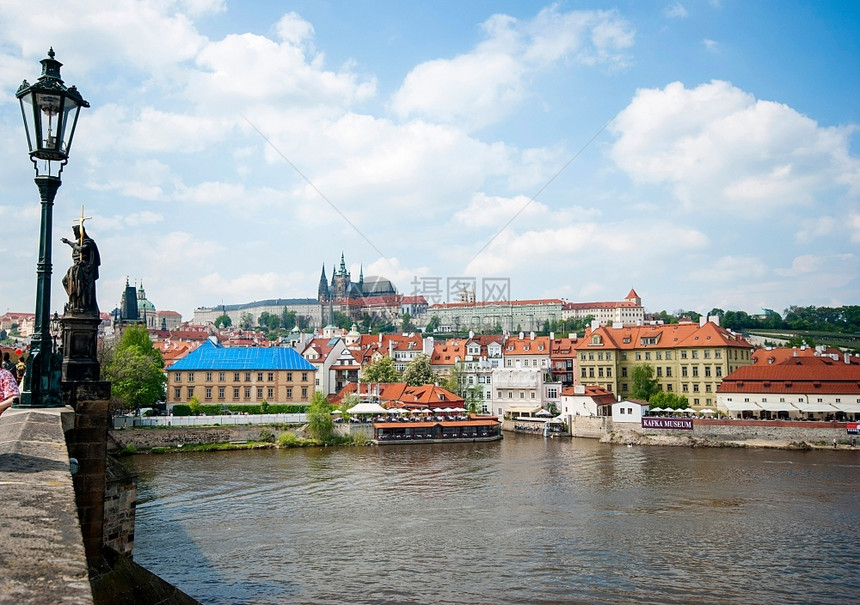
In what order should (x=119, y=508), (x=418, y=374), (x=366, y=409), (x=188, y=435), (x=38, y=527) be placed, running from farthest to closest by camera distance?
(x=418, y=374) → (x=366, y=409) → (x=188, y=435) → (x=119, y=508) → (x=38, y=527)

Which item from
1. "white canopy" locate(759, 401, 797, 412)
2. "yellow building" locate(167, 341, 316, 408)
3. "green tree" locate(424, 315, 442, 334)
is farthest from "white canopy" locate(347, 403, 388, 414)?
"green tree" locate(424, 315, 442, 334)

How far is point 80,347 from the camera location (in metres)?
10.1

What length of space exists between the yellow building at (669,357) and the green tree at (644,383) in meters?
1.29

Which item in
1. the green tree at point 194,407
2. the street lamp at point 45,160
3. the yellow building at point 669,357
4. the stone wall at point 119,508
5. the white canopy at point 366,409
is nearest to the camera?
the street lamp at point 45,160

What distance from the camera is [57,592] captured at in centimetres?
337

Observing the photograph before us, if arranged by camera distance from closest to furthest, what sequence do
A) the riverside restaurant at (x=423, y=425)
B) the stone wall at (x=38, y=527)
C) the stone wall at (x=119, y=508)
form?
1. the stone wall at (x=38, y=527)
2. the stone wall at (x=119, y=508)
3. the riverside restaurant at (x=423, y=425)

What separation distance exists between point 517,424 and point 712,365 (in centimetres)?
1789

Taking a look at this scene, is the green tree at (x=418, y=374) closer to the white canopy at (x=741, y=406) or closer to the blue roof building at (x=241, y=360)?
the blue roof building at (x=241, y=360)

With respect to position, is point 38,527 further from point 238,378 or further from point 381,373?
point 381,373

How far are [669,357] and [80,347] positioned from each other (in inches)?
2359

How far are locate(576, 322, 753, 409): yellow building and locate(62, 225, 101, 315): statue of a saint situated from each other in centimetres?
5807

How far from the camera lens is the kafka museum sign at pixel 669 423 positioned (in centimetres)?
5059

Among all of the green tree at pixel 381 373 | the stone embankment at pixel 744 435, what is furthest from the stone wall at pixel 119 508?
the green tree at pixel 381 373

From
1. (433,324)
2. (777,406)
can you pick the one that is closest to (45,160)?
(777,406)
